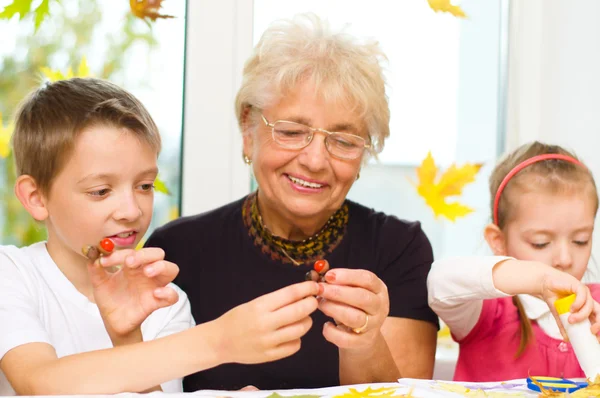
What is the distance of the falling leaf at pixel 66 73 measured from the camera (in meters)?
1.89

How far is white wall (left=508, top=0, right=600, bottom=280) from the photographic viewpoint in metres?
2.16

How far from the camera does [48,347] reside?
1.12 meters

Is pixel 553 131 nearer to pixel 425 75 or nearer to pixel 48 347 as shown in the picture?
pixel 425 75

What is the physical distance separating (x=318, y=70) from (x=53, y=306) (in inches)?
28.3

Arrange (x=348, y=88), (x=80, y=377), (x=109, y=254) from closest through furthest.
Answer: (x=80, y=377) → (x=109, y=254) → (x=348, y=88)

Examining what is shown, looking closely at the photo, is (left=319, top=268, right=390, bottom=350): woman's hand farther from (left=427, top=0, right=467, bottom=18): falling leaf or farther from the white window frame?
(left=427, top=0, right=467, bottom=18): falling leaf

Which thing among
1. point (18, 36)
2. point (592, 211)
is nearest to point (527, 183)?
point (592, 211)

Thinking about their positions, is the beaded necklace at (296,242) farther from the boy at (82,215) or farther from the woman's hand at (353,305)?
the woman's hand at (353,305)

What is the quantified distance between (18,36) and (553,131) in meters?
1.64

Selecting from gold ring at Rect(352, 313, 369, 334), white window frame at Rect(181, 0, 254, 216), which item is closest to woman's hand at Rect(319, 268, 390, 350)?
gold ring at Rect(352, 313, 369, 334)

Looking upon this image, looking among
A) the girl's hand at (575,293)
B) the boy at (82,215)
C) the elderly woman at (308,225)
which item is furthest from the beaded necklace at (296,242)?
the girl's hand at (575,293)

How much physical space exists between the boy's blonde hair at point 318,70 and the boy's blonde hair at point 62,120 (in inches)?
10.7

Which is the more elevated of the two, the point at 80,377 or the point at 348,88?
the point at 348,88

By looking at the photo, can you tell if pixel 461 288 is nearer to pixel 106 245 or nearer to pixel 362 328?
pixel 362 328
